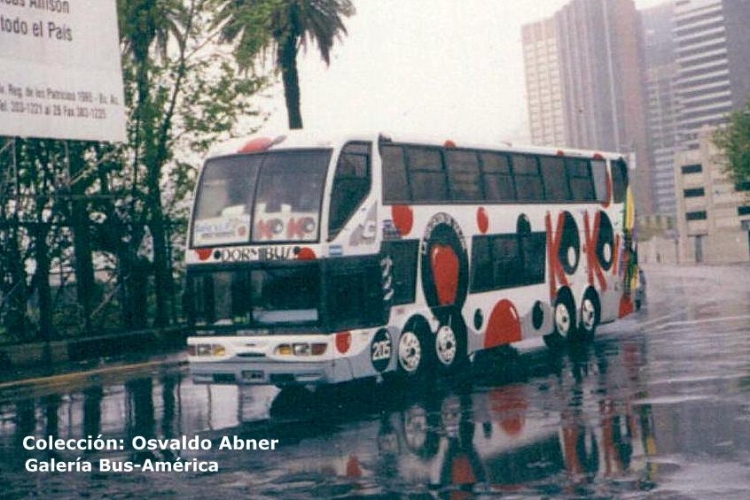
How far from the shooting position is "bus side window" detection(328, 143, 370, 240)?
648 inches

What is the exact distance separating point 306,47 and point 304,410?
968 inches

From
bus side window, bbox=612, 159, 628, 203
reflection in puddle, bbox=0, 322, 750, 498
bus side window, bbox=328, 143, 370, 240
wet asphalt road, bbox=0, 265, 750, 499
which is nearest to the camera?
wet asphalt road, bbox=0, 265, 750, 499

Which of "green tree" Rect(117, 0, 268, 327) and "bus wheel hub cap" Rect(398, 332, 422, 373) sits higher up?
"green tree" Rect(117, 0, 268, 327)

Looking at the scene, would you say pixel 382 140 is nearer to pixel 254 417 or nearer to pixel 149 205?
pixel 254 417

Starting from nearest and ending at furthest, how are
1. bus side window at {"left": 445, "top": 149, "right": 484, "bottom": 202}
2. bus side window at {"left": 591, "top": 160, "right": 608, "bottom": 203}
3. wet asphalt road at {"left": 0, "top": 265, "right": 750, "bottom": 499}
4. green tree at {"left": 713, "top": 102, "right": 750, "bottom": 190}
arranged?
wet asphalt road at {"left": 0, "top": 265, "right": 750, "bottom": 499}, bus side window at {"left": 445, "top": 149, "right": 484, "bottom": 202}, bus side window at {"left": 591, "top": 160, "right": 608, "bottom": 203}, green tree at {"left": 713, "top": 102, "right": 750, "bottom": 190}

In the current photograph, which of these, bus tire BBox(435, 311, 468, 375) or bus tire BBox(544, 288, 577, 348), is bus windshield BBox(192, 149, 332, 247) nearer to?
bus tire BBox(435, 311, 468, 375)

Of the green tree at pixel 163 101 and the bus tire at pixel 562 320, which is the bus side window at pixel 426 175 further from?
the green tree at pixel 163 101

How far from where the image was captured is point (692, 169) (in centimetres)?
16688

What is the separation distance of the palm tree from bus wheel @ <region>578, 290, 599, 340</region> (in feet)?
44.1

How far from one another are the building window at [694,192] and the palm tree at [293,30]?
435 ft

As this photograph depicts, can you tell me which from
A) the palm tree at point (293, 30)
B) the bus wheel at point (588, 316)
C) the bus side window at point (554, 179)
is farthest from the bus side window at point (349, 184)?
the palm tree at point (293, 30)

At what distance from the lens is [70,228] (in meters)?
28.8

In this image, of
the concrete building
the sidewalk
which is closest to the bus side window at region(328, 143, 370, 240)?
the sidewalk

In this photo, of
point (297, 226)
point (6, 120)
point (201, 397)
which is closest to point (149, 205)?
point (6, 120)
